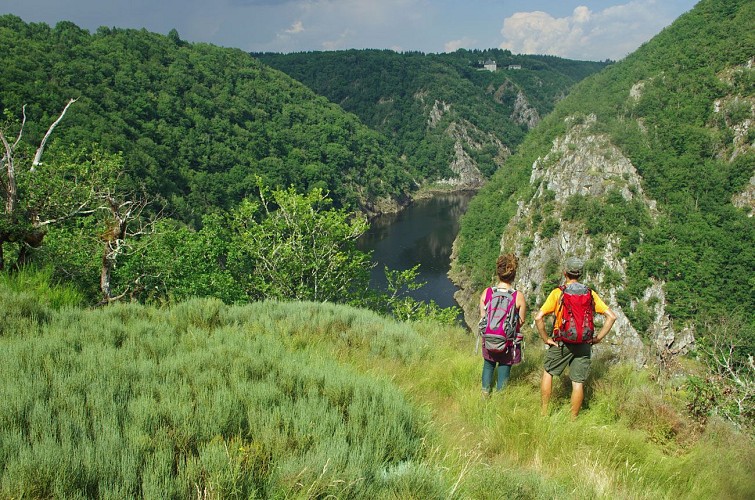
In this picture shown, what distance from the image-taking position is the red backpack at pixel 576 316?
13.9 ft

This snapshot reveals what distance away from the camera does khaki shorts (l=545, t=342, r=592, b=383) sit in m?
4.31

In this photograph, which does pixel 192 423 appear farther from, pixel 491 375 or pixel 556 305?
pixel 556 305

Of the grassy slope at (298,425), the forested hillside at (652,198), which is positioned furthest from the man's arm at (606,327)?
the forested hillside at (652,198)

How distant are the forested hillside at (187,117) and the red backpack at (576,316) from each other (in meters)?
43.8

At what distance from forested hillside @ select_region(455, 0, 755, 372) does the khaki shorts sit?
156 feet

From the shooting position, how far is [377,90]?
19038 centimetres

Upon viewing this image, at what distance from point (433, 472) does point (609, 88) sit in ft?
379

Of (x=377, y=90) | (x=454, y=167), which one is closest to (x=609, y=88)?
(x=454, y=167)

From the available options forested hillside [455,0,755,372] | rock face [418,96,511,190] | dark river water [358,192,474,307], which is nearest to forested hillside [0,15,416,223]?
dark river water [358,192,474,307]

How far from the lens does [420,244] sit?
76688 mm

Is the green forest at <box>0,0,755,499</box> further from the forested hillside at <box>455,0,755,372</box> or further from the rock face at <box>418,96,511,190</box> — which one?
the rock face at <box>418,96,511,190</box>

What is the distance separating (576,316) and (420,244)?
72.7 metres

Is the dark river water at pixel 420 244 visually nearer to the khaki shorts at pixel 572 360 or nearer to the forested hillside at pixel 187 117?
the forested hillside at pixel 187 117

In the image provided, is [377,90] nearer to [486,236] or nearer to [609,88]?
[609,88]
